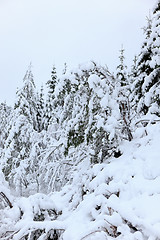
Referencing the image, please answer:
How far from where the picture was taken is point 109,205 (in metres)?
2.68

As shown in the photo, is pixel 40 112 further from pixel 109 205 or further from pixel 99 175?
pixel 109 205

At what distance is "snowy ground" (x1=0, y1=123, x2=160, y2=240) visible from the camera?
234 centimetres

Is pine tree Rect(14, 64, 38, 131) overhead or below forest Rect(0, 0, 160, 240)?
overhead

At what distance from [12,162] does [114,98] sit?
996 centimetres

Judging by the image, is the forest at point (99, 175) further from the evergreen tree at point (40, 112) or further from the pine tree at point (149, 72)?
the evergreen tree at point (40, 112)

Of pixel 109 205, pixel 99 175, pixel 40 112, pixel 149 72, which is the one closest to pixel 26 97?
pixel 40 112

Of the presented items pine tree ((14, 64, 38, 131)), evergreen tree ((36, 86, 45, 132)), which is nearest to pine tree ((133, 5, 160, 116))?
pine tree ((14, 64, 38, 131))

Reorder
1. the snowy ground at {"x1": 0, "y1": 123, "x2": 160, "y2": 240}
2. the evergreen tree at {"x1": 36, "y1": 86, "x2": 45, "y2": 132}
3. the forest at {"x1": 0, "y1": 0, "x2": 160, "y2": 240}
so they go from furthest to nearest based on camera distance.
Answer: the evergreen tree at {"x1": 36, "y1": 86, "x2": 45, "y2": 132}, the forest at {"x1": 0, "y1": 0, "x2": 160, "y2": 240}, the snowy ground at {"x1": 0, "y1": 123, "x2": 160, "y2": 240}

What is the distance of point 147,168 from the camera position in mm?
3064

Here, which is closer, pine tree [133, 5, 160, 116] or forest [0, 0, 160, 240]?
forest [0, 0, 160, 240]

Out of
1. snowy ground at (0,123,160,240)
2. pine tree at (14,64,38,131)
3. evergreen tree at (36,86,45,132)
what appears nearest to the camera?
snowy ground at (0,123,160,240)

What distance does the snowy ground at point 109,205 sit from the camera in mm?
2344

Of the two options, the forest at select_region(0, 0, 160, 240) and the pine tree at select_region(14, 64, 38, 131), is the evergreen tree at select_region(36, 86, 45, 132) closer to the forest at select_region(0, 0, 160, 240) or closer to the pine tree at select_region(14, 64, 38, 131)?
the pine tree at select_region(14, 64, 38, 131)

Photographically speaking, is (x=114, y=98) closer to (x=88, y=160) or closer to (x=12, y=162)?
(x=88, y=160)
